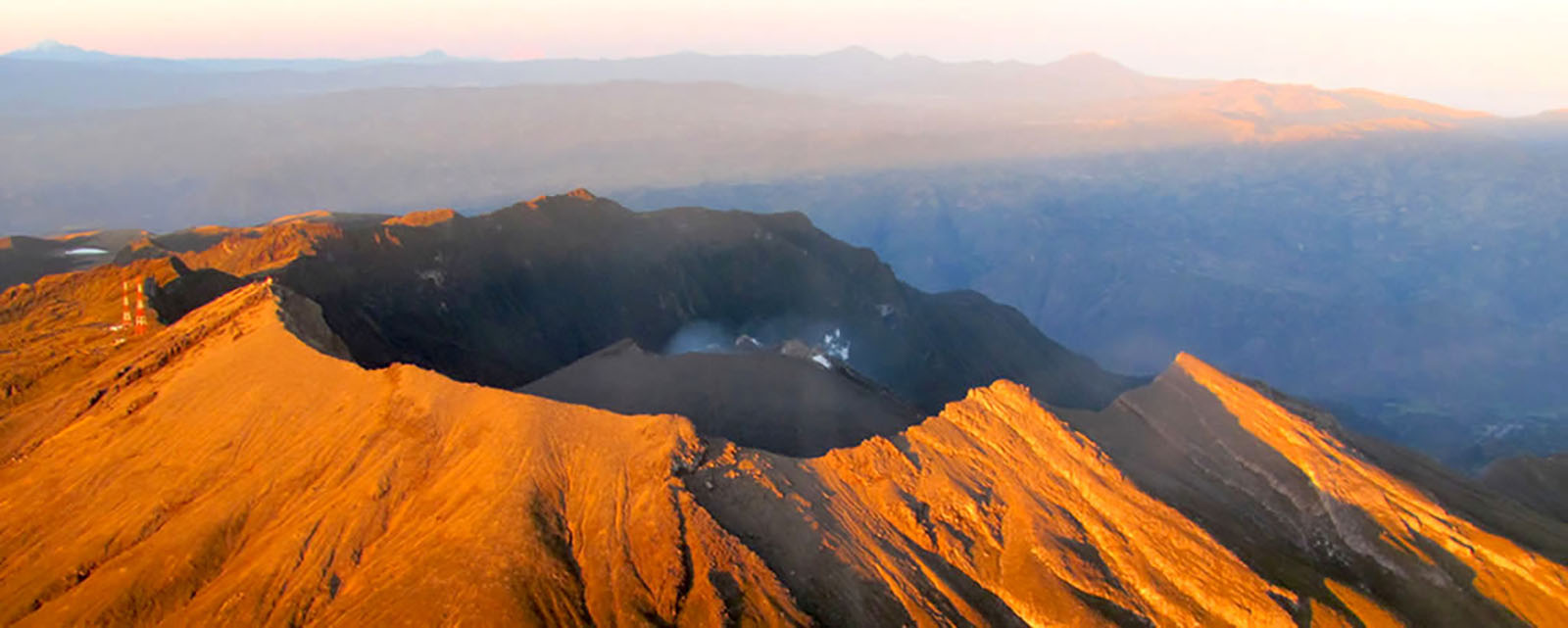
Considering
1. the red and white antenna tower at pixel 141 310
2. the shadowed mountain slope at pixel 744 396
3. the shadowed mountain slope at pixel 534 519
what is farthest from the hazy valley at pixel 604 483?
the red and white antenna tower at pixel 141 310

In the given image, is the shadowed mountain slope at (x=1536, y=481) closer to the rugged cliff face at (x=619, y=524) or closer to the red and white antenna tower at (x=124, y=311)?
the rugged cliff face at (x=619, y=524)

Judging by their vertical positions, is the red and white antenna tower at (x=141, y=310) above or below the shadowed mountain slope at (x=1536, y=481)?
above

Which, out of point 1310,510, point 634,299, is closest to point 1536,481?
point 1310,510

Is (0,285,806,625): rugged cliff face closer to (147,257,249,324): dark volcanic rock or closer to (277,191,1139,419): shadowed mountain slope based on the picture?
(147,257,249,324): dark volcanic rock

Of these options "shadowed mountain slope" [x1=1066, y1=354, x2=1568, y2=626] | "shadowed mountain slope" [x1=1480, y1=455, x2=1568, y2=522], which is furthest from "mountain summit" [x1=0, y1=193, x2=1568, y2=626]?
"shadowed mountain slope" [x1=1480, y1=455, x2=1568, y2=522]

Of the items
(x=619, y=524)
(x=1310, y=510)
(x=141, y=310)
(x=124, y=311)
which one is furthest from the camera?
(x=124, y=311)

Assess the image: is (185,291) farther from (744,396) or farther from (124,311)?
(744,396)

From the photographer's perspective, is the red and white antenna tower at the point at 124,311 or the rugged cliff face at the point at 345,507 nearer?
the rugged cliff face at the point at 345,507

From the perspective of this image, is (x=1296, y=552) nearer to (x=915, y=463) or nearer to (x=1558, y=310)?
(x=915, y=463)

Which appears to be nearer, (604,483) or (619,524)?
(619,524)
